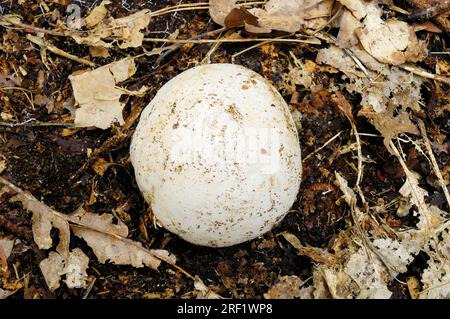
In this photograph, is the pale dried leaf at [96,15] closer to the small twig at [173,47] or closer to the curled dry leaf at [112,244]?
the small twig at [173,47]

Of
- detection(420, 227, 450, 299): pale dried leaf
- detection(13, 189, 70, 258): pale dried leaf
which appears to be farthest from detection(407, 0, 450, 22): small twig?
detection(13, 189, 70, 258): pale dried leaf

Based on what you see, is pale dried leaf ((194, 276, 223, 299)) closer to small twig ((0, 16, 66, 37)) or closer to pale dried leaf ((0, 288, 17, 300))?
pale dried leaf ((0, 288, 17, 300))

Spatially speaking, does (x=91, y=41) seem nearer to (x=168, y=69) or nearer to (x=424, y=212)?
(x=168, y=69)

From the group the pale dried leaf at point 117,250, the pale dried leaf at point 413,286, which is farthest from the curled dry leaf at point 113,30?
the pale dried leaf at point 413,286

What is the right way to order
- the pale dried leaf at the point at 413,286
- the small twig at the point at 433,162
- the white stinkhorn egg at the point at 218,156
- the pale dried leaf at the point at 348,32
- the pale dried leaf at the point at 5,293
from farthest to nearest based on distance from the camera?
1. the pale dried leaf at the point at 348,32
2. the small twig at the point at 433,162
3. the pale dried leaf at the point at 413,286
4. the pale dried leaf at the point at 5,293
5. the white stinkhorn egg at the point at 218,156
